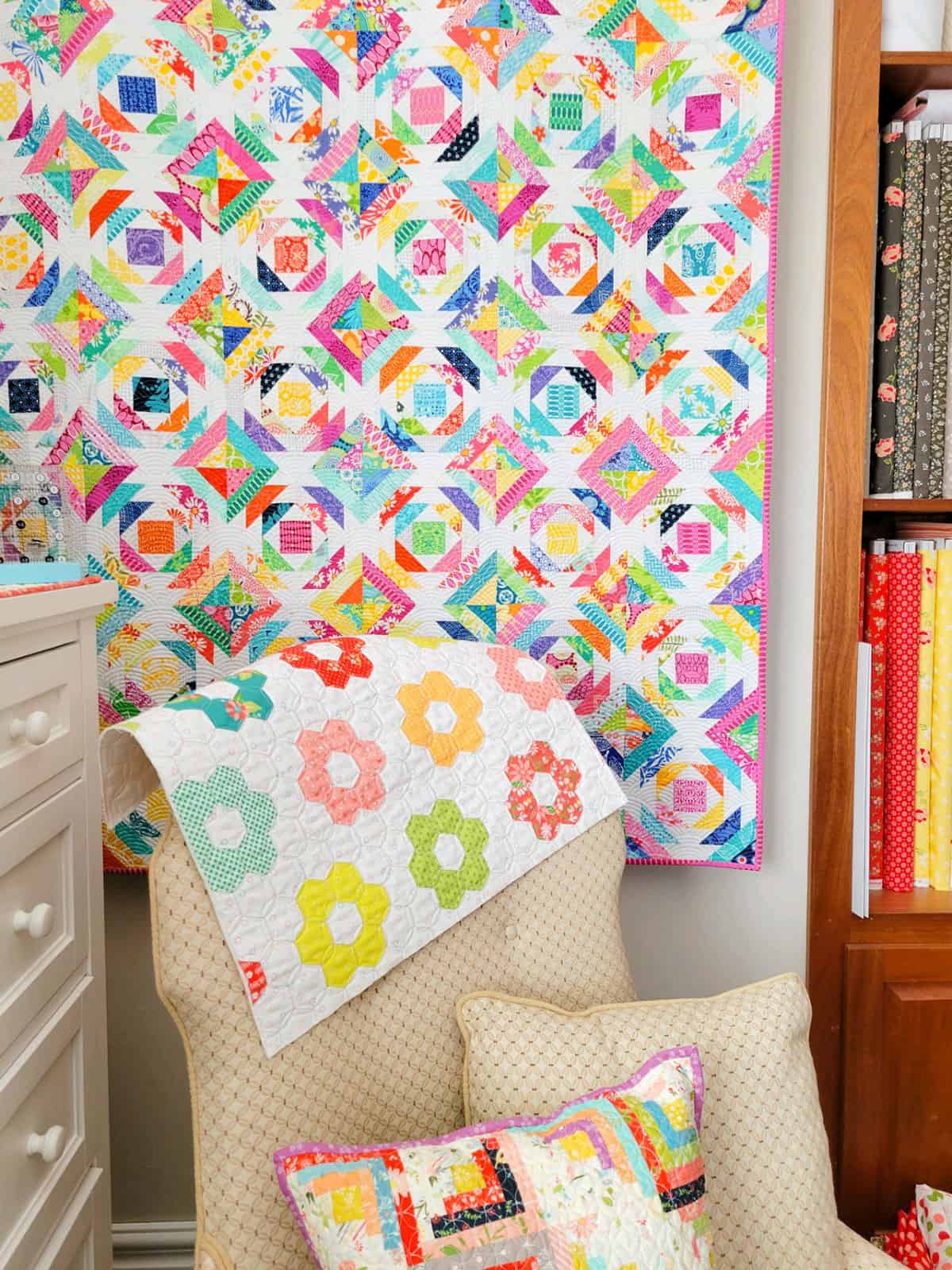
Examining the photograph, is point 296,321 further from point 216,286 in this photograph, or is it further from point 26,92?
point 26,92

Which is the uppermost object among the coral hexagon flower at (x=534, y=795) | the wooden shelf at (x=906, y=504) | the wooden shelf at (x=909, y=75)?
the wooden shelf at (x=909, y=75)

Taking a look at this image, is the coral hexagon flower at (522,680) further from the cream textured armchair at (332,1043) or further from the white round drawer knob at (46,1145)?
the white round drawer knob at (46,1145)

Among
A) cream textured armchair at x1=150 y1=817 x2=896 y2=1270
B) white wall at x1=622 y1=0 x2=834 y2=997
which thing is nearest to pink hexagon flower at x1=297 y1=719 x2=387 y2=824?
cream textured armchair at x1=150 y1=817 x2=896 y2=1270

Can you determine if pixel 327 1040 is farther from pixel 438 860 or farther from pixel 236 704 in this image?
pixel 236 704

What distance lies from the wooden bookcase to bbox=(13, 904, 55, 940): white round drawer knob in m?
1.03

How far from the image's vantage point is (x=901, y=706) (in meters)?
1.41

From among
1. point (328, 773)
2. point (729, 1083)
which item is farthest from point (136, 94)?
point (729, 1083)

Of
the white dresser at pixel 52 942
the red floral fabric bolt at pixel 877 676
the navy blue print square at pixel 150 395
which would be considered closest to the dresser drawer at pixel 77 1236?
the white dresser at pixel 52 942

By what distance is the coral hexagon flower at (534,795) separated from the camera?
115cm

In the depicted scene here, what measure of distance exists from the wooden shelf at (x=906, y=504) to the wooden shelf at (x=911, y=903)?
573 millimetres

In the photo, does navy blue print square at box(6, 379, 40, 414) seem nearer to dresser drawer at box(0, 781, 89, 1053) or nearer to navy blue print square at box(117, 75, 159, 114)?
navy blue print square at box(117, 75, 159, 114)

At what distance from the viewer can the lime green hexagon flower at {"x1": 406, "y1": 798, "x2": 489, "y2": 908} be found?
3.49 feet

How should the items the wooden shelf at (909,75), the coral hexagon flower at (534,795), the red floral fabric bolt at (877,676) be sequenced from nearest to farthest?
1. the coral hexagon flower at (534,795)
2. the wooden shelf at (909,75)
3. the red floral fabric bolt at (877,676)

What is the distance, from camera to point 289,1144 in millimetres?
908
